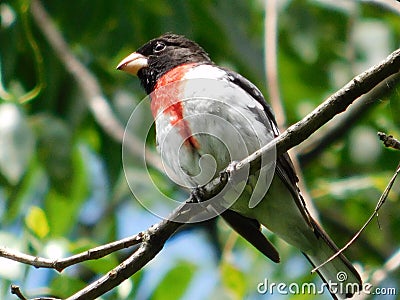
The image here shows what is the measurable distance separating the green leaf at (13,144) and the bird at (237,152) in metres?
0.78

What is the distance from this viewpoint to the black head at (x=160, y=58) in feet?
16.7

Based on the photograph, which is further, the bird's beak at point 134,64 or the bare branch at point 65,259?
the bird's beak at point 134,64

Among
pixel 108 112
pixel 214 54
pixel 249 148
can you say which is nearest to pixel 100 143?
pixel 108 112

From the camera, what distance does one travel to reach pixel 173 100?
4473 mm

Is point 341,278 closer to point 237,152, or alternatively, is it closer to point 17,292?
point 237,152

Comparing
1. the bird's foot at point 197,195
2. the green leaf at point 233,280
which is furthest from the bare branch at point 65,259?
the green leaf at point 233,280

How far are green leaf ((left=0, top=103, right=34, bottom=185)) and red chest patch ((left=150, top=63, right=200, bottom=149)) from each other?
2.61 feet

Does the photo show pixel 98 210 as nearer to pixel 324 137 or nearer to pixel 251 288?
pixel 324 137

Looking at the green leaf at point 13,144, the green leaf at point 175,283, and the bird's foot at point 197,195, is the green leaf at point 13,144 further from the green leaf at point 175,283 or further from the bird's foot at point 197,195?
the bird's foot at point 197,195

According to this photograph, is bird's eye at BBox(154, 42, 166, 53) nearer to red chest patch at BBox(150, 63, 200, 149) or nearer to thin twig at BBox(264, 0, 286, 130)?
red chest patch at BBox(150, 63, 200, 149)

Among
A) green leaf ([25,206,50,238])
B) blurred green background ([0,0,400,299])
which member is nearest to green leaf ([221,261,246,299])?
blurred green background ([0,0,400,299])

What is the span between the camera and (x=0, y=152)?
16.6ft

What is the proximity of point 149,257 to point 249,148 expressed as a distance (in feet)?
3.08

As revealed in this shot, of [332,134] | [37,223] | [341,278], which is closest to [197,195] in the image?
[341,278]
